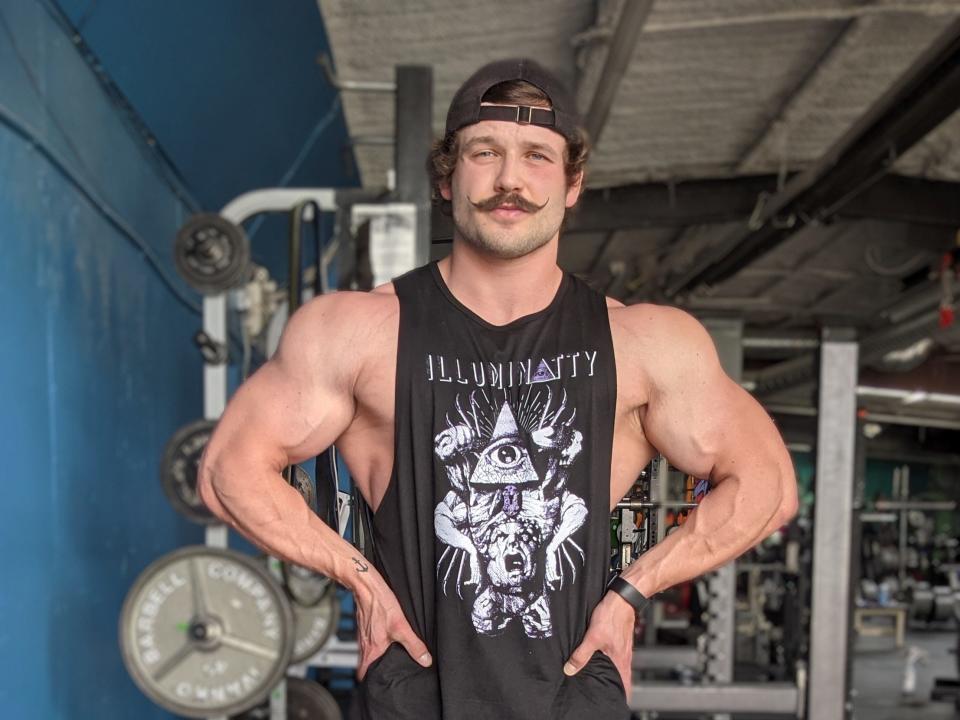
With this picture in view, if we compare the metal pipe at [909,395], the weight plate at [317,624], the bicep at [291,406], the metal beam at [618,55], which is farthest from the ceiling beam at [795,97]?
the metal pipe at [909,395]

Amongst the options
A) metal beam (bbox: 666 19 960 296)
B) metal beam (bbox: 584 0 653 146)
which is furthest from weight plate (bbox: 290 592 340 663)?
metal beam (bbox: 666 19 960 296)

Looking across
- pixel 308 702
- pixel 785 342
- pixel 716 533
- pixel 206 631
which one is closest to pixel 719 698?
pixel 785 342

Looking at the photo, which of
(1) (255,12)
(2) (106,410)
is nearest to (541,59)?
(1) (255,12)

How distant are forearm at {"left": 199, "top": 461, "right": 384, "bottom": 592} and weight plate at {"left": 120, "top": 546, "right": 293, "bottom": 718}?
131 cm

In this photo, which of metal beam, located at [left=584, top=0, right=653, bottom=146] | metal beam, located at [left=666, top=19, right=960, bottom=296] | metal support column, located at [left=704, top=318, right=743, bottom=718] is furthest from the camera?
metal support column, located at [left=704, top=318, right=743, bottom=718]

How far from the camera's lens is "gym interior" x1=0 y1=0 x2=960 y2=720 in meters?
2.11

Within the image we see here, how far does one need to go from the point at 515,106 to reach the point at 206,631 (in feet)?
5.76

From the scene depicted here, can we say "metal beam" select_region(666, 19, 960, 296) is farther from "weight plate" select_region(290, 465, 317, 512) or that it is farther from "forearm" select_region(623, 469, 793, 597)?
"weight plate" select_region(290, 465, 317, 512)

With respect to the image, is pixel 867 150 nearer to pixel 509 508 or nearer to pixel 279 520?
pixel 509 508

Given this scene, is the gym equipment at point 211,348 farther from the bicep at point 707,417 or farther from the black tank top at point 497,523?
the bicep at point 707,417

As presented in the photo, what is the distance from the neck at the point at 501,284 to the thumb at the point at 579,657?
0.44 m

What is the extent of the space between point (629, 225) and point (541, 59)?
4.34ft

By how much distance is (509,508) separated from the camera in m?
1.26

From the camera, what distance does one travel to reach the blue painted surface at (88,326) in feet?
6.56
